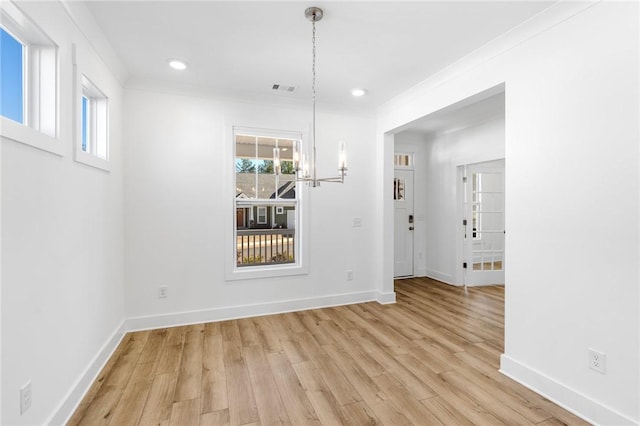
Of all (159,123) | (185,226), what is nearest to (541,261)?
(185,226)

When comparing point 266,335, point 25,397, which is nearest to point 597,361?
point 266,335

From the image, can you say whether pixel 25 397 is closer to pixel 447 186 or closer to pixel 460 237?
pixel 460 237

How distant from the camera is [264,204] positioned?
12.9ft

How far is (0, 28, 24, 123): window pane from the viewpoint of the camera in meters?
1.50

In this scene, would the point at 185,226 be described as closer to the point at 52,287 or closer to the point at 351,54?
the point at 52,287

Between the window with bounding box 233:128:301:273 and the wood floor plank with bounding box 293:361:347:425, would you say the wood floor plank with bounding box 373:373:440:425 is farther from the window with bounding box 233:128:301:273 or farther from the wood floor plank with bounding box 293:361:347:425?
the window with bounding box 233:128:301:273

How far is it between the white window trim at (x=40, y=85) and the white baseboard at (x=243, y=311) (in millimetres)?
2163

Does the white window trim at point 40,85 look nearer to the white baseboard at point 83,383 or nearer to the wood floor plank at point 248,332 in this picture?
the white baseboard at point 83,383

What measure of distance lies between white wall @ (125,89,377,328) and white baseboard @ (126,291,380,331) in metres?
0.01

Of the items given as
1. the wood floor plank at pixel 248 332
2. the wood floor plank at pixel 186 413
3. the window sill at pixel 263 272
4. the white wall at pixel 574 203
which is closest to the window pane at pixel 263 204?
the window sill at pixel 263 272

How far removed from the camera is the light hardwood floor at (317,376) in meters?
1.92

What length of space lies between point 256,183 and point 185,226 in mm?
993

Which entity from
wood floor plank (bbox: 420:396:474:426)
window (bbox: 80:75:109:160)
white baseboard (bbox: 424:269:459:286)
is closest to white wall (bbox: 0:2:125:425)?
window (bbox: 80:75:109:160)

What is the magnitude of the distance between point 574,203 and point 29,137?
317 cm
